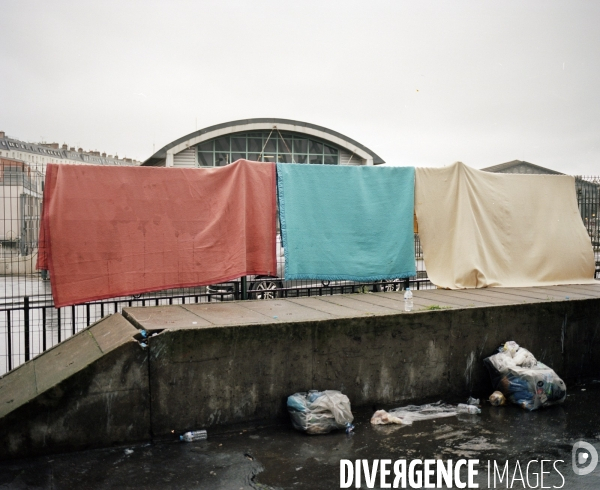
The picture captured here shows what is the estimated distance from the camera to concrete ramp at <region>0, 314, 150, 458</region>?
486 cm

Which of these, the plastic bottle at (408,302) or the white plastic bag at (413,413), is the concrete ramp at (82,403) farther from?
the plastic bottle at (408,302)

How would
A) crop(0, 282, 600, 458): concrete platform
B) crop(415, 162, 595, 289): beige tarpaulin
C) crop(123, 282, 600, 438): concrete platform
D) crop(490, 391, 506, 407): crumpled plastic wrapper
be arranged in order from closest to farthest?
crop(0, 282, 600, 458): concrete platform, crop(123, 282, 600, 438): concrete platform, crop(490, 391, 506, 407): crumpled plastic wrapper, crop(415, 162, 595, 289): beige tarpaulin

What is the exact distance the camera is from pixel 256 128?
89.5ft

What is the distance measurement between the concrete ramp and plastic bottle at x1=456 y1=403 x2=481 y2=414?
11.8 ft

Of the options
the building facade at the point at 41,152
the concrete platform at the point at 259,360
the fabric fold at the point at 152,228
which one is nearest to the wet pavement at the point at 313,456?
the concrete platform at the point at 259,360

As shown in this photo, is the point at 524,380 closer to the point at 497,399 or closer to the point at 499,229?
the point at 497,399

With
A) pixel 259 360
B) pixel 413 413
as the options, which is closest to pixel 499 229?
pixel 413 413

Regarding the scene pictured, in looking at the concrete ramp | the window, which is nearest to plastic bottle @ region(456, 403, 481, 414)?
the concrete ramp

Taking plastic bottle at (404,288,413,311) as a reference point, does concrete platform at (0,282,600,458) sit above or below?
below

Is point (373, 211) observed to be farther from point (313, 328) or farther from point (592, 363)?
point (592, 363)

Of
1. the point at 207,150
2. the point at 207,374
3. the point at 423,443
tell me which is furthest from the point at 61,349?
the point at 207,150

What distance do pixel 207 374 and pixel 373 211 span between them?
12.9 ft

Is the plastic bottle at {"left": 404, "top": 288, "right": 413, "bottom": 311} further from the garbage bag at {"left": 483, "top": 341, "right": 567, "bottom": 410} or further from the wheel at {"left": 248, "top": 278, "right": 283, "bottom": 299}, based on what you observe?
the wheel at {"left": 248, "top": 278, "right": 283, "bottom": 299}

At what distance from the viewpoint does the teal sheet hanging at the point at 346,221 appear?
7.91m
